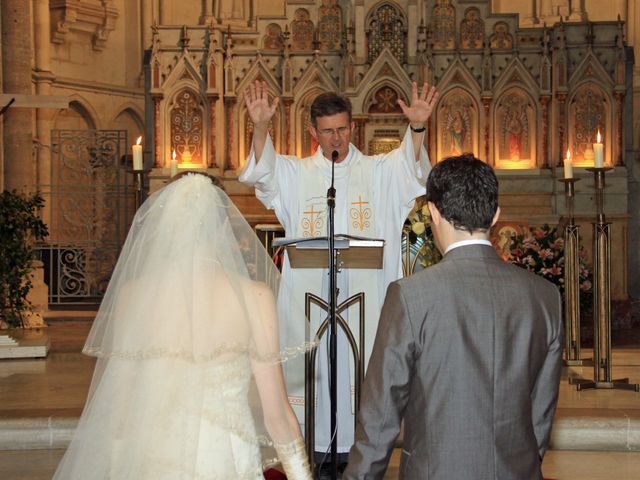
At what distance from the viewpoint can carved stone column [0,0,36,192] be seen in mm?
11344

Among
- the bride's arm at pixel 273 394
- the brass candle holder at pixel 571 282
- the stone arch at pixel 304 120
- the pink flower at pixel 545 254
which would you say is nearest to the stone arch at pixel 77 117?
the stone arch at pixel 304 120

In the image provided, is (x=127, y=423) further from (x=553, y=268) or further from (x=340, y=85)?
(x=340, y=85)

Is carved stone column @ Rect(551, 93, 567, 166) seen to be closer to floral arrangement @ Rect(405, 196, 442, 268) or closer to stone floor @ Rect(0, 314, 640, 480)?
floral arrangement @ Rect(405, 196, 442, 268)

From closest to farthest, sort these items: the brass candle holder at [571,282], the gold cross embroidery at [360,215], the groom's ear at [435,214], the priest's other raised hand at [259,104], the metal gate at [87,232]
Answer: the groom's ear at [435,214] < the priest's other raised hand at [259,104] < the gold cross embroidery at [360,215] < the brass candle holder at [571,282] < the metal gate at [87,232]

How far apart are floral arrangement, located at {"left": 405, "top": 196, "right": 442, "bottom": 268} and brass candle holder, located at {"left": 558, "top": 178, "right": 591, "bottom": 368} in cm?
107

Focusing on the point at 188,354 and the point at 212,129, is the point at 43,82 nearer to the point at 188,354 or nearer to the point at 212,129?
the point at 212,129

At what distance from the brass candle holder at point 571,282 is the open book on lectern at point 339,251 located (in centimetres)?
345

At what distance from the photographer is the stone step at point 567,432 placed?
18.6ft

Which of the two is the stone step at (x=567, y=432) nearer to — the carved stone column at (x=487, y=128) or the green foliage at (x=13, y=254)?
the green foliage at (x=13, y=254)

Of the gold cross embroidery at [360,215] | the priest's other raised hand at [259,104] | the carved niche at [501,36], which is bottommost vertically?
the gold cross embroidery at [360,215]

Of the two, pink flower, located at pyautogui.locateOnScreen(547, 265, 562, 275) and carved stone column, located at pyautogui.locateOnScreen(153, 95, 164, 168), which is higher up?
carved stone column, located at pyautogui.locateOnScreen(153, 95, 164, 168)

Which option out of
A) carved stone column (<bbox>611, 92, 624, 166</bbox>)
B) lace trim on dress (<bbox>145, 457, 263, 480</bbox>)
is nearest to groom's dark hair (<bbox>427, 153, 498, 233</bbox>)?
lace trim on dress (<bbox>145, 457, 263, 480</bbox>)

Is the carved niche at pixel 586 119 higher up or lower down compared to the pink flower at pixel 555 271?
higher up

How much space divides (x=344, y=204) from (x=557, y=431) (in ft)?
6.04
